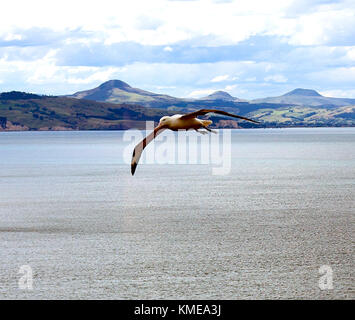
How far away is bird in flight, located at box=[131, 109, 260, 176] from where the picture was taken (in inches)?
305

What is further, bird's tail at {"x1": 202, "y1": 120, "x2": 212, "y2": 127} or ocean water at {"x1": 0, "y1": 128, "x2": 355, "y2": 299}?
ocean water at {"x1": 0, "y1": 128, "x2": 355, "y2": 299}

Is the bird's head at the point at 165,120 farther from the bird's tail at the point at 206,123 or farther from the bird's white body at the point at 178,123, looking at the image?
the bird's tail at the point at 206,123

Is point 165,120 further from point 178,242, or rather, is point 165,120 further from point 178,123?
point 178,242

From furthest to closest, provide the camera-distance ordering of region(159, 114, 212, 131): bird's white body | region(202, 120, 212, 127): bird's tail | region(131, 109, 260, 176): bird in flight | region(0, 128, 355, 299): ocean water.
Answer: region(0, 128, 355, 299): ocean water, region(202, 120, 212, 127): bird's tail, region(159, 114, 212, 131): bird's white body, region(131, 109, 260, 176): bird in flight

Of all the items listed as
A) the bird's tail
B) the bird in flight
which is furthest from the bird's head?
the bird's tail

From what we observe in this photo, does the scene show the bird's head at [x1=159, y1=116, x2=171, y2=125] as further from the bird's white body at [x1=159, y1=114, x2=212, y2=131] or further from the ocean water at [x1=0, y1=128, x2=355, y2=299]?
the ocean water at [x1=0, y1=128, x2=355, y2=299]

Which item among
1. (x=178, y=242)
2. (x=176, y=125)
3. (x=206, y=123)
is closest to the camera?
(x=176, y=125)

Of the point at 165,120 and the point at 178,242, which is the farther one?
the point at 178,242

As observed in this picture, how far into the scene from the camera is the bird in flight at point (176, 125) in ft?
25.4

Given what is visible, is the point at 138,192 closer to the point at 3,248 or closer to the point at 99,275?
the point at 3,248

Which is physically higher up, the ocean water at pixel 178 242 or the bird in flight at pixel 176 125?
the bird in flight at pixel 176 125

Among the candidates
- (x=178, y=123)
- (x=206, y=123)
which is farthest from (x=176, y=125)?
(x=206, y=123)

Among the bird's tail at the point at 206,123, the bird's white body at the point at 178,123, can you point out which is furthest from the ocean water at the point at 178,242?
the bird's white body at the point at 178,123

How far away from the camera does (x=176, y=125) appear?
26.2 ft
